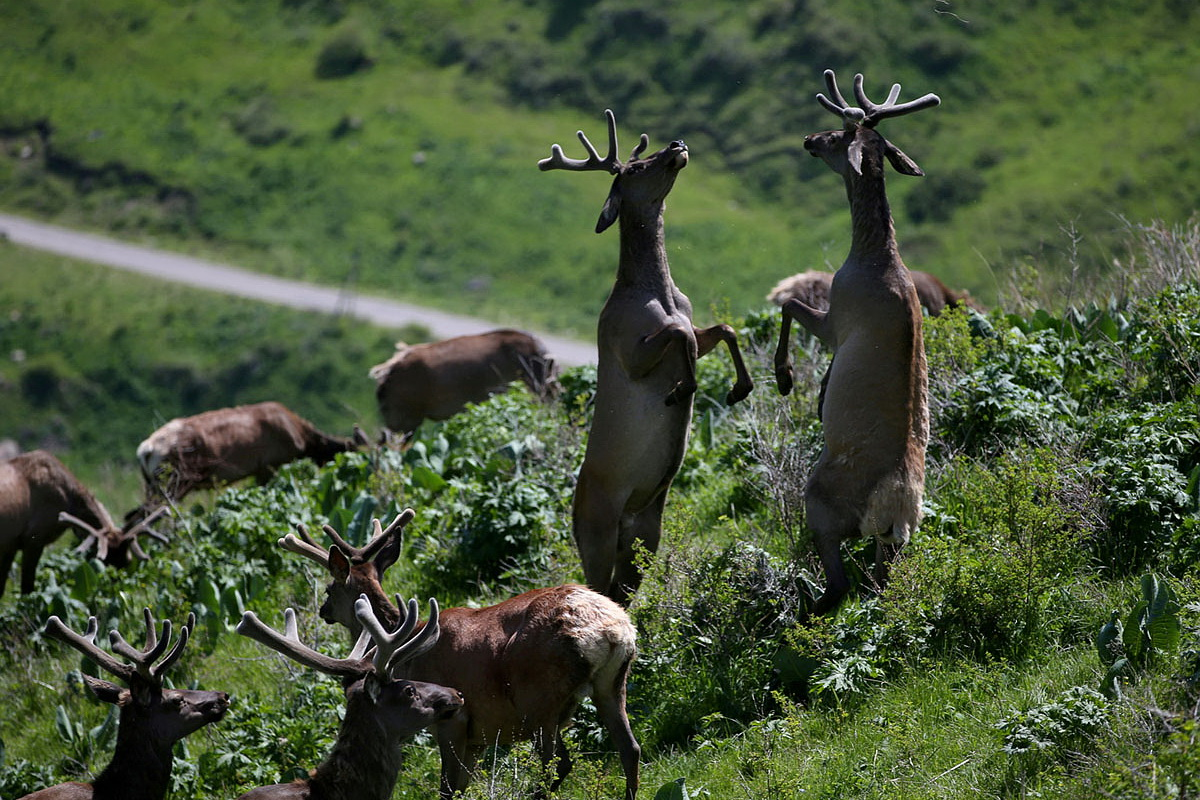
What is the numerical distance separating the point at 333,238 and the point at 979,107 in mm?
18326

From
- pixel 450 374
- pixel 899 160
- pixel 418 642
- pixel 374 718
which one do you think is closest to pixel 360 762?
pixel 374 718

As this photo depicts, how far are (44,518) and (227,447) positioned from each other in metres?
2.34

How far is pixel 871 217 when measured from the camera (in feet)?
25.1

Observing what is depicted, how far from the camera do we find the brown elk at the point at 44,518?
42.4 feet

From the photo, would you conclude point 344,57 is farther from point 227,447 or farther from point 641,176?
point 641,176

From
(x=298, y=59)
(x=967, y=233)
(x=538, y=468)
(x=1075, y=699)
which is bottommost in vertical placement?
(x=298, y=59)

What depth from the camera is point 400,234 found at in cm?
3584

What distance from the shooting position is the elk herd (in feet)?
20.3

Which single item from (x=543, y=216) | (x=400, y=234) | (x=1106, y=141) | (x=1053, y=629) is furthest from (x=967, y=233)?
(x=1053, y=629)

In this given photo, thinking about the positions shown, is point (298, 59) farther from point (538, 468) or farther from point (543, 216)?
point (538, 468)

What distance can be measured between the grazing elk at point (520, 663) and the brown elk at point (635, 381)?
120 cm

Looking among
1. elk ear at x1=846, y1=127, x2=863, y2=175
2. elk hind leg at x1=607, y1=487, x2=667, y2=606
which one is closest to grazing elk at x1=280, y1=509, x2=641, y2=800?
elk hind leg at x1=607, y1=487, x2=667, y2=606

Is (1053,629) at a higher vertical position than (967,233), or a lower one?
higher

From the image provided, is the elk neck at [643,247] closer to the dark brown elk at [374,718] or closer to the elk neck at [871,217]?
the elk neck at [871,217]
